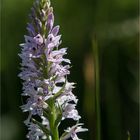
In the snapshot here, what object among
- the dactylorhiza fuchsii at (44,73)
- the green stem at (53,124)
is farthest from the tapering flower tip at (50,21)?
the green stem at (53,124)

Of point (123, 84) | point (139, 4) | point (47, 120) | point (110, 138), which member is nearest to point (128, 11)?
point (139, 4)

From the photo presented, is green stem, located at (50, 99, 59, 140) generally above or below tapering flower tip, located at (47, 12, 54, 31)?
below

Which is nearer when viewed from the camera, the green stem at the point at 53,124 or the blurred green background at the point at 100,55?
the green stem at the point at 53,124

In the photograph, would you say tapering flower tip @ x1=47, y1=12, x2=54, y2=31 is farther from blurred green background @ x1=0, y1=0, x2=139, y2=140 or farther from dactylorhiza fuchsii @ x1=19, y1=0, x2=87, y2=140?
blurred green background @ x1=0, y1=0, x2=139, y2=140

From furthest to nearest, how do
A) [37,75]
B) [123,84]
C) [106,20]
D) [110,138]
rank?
1. [106,20]
2. [123,84]
3. [110,138]
4. [37,75]

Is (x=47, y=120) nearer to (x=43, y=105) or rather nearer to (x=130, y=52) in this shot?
(x=43, y=105)

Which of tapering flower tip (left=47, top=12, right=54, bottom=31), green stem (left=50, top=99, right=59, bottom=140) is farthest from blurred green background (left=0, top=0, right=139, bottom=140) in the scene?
tapering flower tip (left=47, top=12, right=54, bottom=31)

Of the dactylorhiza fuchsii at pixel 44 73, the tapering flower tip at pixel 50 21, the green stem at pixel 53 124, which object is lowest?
the green stem at pixel 53 124

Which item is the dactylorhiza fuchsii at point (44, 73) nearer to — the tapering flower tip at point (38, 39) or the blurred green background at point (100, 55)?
the tapering flower tip at point (38, 39)
